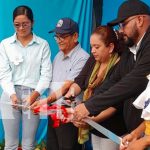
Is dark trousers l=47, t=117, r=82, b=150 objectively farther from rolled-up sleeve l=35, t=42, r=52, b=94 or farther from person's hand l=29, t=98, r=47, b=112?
rolled-up sleeve l=35, t=42, r=52, b=94

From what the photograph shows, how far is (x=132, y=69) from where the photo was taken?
7.72 ft

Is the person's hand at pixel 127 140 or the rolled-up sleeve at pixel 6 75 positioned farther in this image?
the rolled-up sleeve at pixel 6 75

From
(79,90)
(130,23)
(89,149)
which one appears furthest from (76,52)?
(89,149)

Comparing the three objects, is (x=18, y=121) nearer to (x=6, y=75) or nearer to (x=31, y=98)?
(x=31, y=98)

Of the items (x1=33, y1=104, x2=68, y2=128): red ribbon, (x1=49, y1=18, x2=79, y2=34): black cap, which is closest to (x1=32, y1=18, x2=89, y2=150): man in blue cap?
(x1=49, y1=18, x2=79, y2=34): black cap

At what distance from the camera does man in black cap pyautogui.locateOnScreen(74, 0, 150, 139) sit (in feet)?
7.22

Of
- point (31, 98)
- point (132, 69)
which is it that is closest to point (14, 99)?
point (31, 98)

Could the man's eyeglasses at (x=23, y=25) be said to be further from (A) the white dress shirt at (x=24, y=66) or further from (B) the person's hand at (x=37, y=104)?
(B) the person's hand at (x=37, y=104)

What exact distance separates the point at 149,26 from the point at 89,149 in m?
2.23

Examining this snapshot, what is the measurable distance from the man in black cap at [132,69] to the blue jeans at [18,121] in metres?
1.03

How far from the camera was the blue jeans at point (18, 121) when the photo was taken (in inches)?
135

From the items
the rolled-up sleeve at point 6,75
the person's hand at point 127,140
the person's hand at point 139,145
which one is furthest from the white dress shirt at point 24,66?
the person's hand at point 139,145

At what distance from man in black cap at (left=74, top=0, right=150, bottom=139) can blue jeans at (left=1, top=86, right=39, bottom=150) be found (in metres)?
1.03

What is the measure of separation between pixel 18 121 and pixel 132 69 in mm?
1468
